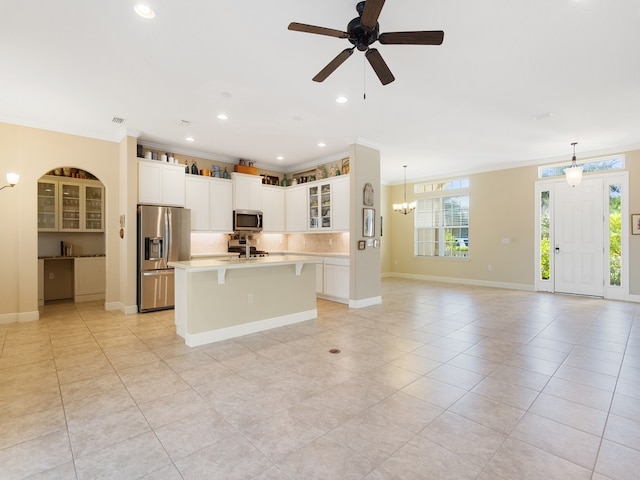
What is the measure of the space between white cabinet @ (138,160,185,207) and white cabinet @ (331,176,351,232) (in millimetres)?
2845

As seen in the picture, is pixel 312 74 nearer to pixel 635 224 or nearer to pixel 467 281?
pixel 635 224

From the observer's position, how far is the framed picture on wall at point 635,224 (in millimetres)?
6070

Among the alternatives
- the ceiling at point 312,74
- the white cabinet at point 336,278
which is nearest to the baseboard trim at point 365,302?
the white cabinet at point 336,278

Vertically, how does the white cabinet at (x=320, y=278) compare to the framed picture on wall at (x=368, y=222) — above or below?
below

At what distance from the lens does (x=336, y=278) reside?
6.28 metres

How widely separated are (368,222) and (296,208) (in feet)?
6.66

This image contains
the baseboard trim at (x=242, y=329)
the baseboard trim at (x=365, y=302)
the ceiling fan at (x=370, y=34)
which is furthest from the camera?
the baseboard trim at (x=365, y=302)

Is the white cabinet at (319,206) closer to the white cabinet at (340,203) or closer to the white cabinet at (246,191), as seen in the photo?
the white cabinet at (340,203)

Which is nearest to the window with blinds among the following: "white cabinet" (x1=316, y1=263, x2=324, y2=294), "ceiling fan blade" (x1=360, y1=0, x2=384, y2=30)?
"white cabinet" (x1=316, y1=263, x2=324, y2=294)

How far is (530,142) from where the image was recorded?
6008mm

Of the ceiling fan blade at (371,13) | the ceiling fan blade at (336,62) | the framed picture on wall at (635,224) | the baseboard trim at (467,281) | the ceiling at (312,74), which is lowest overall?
the baseboard trim at (467,281)

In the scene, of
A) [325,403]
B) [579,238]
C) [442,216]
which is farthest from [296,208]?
[579,238]

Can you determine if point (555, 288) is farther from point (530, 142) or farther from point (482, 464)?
point (482, 464)

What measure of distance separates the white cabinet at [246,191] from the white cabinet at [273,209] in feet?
0.76
